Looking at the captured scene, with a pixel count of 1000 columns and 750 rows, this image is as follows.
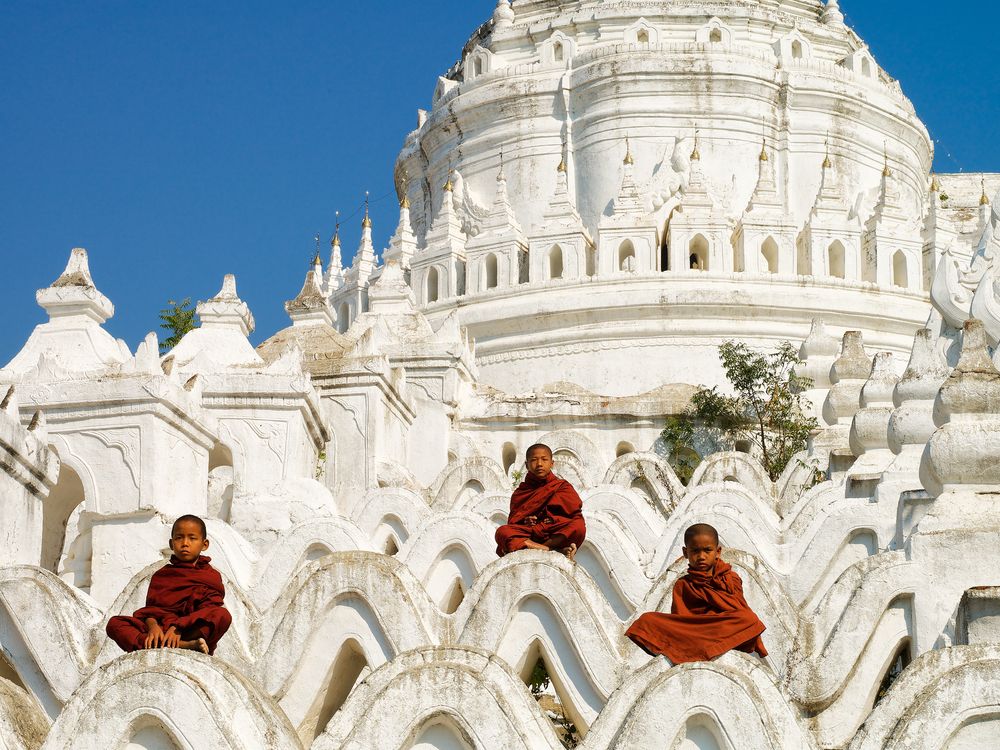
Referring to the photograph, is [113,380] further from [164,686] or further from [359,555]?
[164,686]

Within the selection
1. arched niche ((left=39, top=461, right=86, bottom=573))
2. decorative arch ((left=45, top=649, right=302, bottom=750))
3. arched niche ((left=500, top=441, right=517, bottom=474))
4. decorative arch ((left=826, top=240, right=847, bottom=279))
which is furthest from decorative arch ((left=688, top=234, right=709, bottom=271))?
decorative arch ((left=45, top=649, right=302, bottom=750))

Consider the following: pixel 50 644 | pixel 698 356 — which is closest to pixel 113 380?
pixel 50 644

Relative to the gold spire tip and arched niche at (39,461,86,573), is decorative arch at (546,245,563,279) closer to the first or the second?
the gold spire tip

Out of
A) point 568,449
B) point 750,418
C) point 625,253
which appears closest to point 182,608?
point 568,449

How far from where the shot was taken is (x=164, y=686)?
6.99 m

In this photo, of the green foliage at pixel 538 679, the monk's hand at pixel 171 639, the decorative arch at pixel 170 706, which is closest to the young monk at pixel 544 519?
the green foliage at pixel 538 679

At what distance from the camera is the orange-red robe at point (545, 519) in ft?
31.7

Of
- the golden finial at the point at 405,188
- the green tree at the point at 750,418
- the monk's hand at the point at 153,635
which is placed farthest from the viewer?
the golden finial at the point at 405,188

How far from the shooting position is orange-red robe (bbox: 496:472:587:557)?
965 cm

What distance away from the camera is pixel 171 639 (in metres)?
7.57

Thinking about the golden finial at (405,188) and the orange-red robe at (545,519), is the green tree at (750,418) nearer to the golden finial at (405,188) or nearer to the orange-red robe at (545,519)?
the orange-red robe at (545,519)

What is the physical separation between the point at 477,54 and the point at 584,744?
34273mm

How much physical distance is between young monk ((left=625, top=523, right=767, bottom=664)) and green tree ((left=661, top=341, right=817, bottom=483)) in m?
15.6

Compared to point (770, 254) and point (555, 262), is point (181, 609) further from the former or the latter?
point (770, 254)
